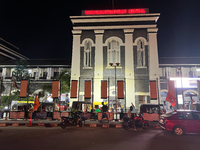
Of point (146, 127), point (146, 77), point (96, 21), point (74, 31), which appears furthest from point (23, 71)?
point (146, 127)

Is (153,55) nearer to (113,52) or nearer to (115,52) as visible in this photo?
(115,52)

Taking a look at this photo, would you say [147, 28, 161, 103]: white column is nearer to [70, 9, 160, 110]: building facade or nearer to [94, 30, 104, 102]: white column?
[70, 9, 160, 110]: building facade

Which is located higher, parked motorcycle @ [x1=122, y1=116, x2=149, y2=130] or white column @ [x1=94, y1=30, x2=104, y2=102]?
white column @ [x1=94, y1=30, x2=104, y2=102]

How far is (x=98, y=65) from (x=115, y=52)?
296cm

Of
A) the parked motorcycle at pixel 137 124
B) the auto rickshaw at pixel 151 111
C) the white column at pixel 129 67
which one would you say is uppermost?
the white column at pixel 129 67

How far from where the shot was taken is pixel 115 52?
2288 centimetres

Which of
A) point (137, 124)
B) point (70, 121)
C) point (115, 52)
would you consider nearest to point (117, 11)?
point (115, 52)

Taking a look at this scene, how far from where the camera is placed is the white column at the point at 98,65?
21.8 meters

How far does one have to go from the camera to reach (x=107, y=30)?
23.2 metres

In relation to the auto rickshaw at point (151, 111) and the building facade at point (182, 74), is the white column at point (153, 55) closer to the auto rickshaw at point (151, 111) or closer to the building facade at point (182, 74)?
the auto rickshaw at point (151, 111)

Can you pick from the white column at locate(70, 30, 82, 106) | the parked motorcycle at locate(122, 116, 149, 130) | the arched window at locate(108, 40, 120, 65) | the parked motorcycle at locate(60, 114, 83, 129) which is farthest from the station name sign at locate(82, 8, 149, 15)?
the parked motorcycle at locate(122, 116, 149, 130)

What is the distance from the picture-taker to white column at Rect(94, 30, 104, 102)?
21.8 m

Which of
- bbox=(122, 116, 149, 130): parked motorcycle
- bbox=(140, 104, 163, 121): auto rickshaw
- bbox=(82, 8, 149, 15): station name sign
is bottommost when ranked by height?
bbox=(122, 116, 149, 130): parked motorcycle

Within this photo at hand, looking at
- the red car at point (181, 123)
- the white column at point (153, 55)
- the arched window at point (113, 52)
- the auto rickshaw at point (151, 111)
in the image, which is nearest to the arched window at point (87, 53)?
the arched window at point (113, 52)
